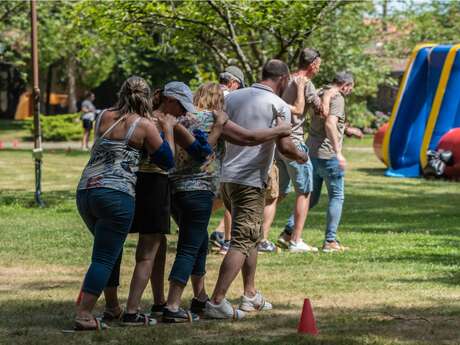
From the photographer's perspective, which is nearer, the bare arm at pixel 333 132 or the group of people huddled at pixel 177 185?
the group of people huddled at pixel 177 185

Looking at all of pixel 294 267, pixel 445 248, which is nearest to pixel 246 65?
pixel 445 248

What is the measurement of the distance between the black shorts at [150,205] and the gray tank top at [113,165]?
0.19 meters

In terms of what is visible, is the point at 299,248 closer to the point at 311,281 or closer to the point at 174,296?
the point at 311,281

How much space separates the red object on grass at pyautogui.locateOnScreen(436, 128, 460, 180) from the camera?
23.1 meters

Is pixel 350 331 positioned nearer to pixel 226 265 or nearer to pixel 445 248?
pixel 226 265

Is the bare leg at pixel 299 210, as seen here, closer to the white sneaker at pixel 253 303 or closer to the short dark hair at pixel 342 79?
the short dark hair at pixel 342 79

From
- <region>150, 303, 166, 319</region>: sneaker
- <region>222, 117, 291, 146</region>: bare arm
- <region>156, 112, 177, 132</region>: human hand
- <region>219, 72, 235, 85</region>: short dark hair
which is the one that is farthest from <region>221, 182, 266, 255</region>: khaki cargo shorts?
<region>219, 72, 235, 85</region>: short dark hair

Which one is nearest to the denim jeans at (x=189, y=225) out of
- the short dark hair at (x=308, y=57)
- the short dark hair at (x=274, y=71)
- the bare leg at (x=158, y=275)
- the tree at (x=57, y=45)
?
the bare leg at (x=158, y=275)

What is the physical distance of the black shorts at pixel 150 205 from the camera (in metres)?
7.60

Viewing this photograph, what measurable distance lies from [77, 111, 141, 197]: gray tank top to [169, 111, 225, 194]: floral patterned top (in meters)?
0.46

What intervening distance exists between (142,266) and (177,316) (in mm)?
446

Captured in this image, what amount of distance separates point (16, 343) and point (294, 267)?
13.0 feet

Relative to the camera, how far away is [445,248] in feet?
39.9

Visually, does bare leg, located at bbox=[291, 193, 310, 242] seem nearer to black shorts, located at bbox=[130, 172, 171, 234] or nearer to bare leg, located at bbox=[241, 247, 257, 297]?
bare leg, located at bbox=[241, 247, 257, 297]
